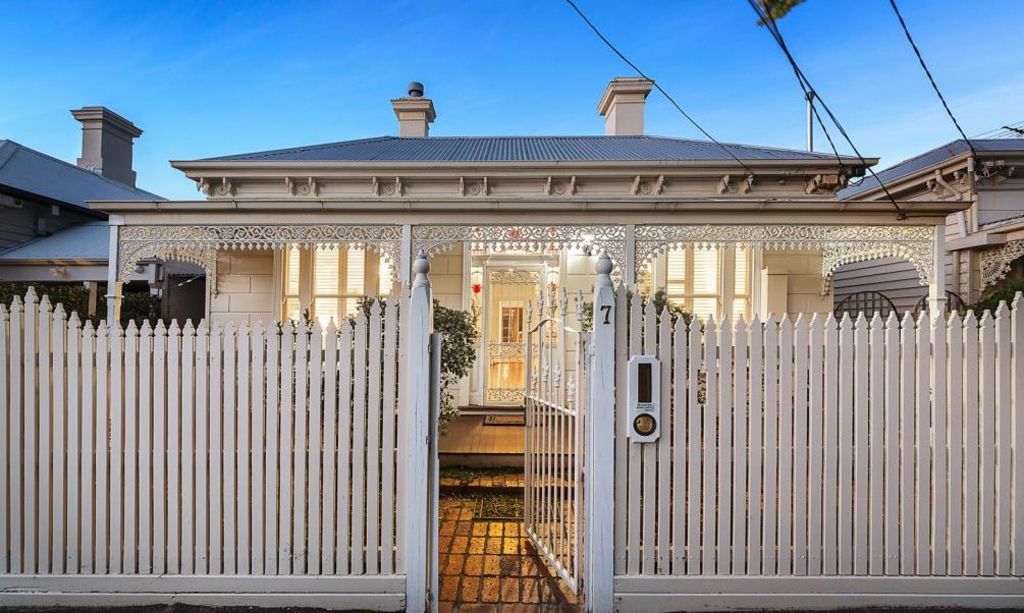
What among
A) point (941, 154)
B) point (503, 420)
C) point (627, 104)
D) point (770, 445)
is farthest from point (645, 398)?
point (941, 154)

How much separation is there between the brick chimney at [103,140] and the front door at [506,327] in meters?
12.6

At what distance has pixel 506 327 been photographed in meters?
8.60

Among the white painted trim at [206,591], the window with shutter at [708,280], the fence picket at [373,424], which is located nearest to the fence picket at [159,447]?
the white painted trim at [206,591]

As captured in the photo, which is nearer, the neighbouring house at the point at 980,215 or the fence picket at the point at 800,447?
the fence picket at the point at 800,447

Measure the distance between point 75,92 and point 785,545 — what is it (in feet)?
99.5

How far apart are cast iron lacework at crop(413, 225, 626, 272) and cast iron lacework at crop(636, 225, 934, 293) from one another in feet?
0.90

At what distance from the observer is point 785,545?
2787mm

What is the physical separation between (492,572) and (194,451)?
74.9 inches

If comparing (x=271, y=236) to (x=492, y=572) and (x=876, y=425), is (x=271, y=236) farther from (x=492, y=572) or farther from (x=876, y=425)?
(x=876, y=425)

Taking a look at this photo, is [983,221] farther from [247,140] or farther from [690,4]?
[247,140]

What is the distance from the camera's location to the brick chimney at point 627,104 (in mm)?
10719

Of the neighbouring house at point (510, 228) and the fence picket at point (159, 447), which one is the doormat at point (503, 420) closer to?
the neighbouring house at point (510, 228)

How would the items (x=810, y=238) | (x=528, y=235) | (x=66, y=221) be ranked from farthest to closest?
(x=66, y=221) < (x=528, y=235) < (x=810, y=238)

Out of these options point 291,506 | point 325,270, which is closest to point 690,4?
point 291,506
